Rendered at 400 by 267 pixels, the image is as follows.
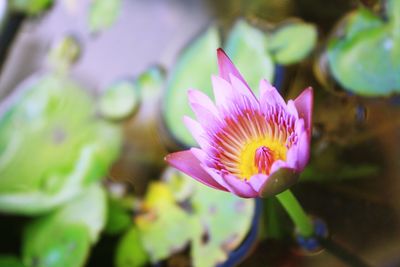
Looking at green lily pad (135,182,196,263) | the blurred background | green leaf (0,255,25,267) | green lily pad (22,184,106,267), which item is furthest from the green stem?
green leaf (0,255,25,267)

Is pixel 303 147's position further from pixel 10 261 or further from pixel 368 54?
pixel 10 261

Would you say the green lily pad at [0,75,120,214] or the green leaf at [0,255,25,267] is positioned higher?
the green lily pad at [0,75,120,214]

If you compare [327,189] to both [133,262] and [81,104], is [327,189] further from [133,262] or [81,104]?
[81,104]

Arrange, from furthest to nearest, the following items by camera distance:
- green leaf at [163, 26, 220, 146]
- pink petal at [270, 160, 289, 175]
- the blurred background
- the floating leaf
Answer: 1. the floating leaf
2. green leaf at [163, 26, 220, 146]
3. the blurred background
4. pink petal at [270, 160, 289, 175]

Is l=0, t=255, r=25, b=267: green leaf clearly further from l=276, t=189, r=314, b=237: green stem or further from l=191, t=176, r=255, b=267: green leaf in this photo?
l=276, t=189, r=314, b=237: green stem

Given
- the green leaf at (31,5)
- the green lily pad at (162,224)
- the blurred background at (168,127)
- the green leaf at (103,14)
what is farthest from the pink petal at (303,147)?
the green leaf at (31,5)

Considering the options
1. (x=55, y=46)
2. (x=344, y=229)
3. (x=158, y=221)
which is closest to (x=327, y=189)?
(x=344, y=229)

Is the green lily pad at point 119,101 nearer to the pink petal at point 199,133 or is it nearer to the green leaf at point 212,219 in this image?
the green leaf at point 212,219
